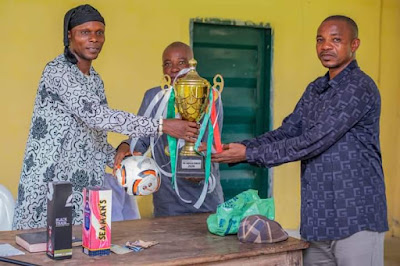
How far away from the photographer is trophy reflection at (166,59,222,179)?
10.8 ft

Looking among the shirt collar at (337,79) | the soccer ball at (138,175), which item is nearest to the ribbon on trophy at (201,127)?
the soccer ball at (138,175)

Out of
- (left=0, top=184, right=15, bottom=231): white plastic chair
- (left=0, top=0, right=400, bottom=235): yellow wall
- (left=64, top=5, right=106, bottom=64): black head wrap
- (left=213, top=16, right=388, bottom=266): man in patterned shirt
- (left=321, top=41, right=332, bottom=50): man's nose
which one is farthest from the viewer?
(left=0, top=0, right=400, bottom=235): yellow wall

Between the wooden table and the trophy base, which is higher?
the trophy base

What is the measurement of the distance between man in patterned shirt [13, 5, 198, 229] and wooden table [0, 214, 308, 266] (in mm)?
301

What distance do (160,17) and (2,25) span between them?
124 centimetres

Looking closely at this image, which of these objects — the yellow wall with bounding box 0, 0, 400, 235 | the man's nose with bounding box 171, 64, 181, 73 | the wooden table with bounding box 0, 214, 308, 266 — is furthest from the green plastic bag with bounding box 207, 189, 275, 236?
the yellow wall with bounding box 0, 0, 400, 235

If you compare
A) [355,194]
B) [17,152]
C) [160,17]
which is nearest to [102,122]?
[355,194]

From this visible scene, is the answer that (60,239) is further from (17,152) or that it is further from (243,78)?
(243,78)

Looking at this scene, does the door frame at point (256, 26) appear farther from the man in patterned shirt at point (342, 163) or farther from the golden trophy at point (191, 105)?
the man in patterned shirt at point (342, 163)

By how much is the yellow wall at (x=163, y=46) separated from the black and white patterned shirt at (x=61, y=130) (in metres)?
1.36

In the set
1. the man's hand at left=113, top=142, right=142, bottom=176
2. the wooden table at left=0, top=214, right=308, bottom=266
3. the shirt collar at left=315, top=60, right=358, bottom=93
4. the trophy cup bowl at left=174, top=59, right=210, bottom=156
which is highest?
the shirt collar at left=315, top=60, right=358, bottom=93

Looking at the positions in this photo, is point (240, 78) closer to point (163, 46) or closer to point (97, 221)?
point (163, 46)

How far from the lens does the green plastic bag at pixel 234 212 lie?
3104 mm

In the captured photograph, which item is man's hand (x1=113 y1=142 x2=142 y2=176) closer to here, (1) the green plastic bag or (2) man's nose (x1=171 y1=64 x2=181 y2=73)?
(2) man's nose (x1=171 y1=64 x2=181 y2=73)
